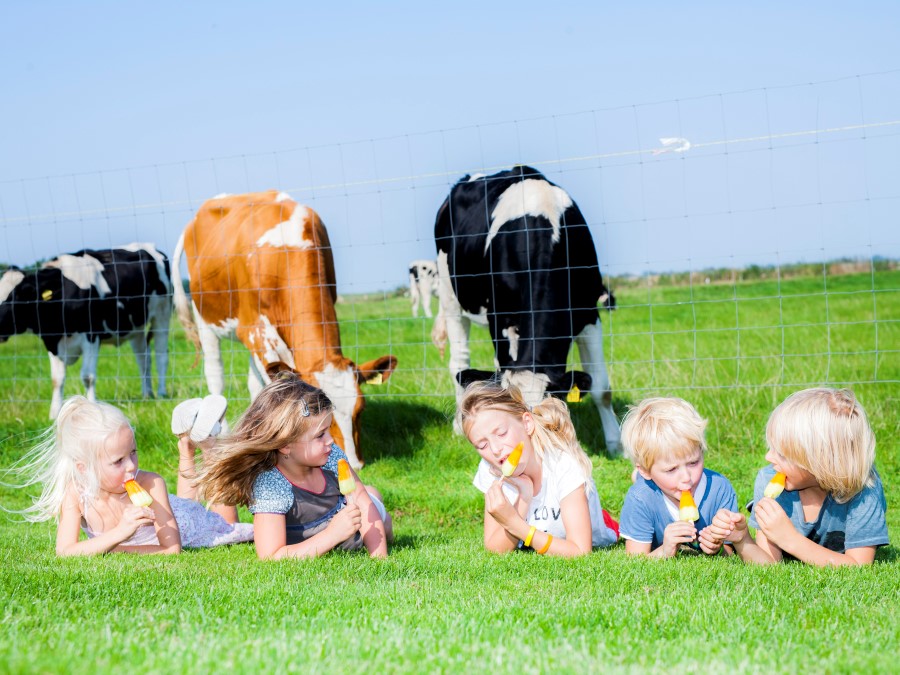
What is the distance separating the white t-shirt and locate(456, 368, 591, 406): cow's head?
2039 millimetres

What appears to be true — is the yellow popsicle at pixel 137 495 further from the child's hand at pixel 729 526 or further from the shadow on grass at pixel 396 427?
the shadow on grass at pixel 396 427

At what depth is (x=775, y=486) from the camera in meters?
3.84

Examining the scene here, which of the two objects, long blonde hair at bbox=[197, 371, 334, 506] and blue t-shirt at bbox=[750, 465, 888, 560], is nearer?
blue t-shirt at bbox=[750, 465, 888, 560]

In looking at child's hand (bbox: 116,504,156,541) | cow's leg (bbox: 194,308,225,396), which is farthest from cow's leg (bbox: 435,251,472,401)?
child's hand (bbox: 116,504,156,541)

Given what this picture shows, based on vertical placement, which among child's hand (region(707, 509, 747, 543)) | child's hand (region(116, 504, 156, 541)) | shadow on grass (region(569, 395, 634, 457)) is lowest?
shadow on grass (region(569, 395, 634, 457))

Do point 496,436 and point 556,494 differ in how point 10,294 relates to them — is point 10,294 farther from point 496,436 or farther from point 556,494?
point 556,494

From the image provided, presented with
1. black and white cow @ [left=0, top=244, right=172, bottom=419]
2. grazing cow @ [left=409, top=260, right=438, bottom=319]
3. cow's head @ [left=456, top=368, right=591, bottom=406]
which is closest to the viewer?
cow's head @ [left=456, top=368, right=591, bottom=406]

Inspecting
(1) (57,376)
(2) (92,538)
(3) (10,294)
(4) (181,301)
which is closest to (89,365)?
(1) (57,376)

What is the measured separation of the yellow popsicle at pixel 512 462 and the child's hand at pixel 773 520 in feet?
3.44

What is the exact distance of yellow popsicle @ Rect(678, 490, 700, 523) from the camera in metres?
3.99

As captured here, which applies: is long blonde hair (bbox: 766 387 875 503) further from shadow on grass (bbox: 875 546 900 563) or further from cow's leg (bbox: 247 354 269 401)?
cow's leg (bbox: 247 354 269 401)

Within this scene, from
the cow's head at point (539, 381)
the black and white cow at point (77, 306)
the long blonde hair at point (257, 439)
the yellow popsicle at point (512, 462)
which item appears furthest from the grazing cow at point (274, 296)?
the yellow popsicle at point (512, 462)

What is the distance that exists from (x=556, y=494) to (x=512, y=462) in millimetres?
359

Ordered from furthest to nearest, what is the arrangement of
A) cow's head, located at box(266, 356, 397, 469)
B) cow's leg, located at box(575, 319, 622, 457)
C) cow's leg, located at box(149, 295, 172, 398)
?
cow's leg, located at box(149, 295, 172, 398) < cow's leg, located at box(575, 319, 622, 457) < cow's head, located at box(266, 356, 397, 469)
